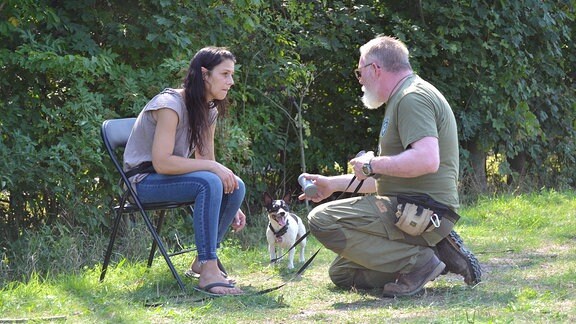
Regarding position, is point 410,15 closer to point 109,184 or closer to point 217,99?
point 109,184

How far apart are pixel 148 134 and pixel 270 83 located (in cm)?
393

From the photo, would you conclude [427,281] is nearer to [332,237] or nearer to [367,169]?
[332,237]

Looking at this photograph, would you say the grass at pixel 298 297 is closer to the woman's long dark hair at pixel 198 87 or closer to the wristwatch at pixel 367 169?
the wristwatch at pixel 367 169

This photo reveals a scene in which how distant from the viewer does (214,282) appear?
5.23 meters

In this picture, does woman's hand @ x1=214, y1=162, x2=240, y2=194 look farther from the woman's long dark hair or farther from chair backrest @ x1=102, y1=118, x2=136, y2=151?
chair backrest @ x1=102, y1=118, x2=136, y2=151

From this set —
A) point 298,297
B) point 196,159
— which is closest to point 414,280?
point 298,297

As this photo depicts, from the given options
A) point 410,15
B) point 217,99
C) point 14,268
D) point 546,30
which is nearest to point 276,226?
point 217,99

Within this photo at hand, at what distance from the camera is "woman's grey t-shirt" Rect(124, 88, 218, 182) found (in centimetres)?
540

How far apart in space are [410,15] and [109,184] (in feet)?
16.1

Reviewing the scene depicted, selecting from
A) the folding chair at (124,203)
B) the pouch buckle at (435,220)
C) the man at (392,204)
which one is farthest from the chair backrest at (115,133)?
the pouch buckle at (435,220)

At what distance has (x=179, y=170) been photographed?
17.4ft

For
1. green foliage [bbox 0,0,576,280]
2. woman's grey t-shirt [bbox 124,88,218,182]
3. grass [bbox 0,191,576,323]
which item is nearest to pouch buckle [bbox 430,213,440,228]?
grass [bbox 0,191,576,323]

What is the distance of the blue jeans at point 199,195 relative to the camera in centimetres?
523

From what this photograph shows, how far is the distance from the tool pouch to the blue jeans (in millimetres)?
1046
